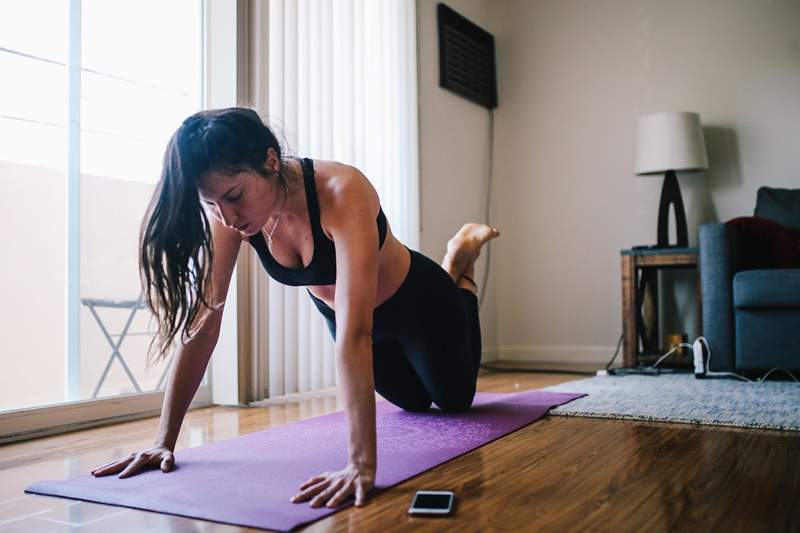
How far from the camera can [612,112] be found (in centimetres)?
445

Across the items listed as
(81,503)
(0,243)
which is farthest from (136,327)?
(81,503)

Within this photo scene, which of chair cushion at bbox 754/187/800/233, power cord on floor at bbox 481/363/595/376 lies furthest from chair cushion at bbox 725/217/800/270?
power cord on floor at bbox 481/363/595/376

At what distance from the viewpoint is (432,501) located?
124 centimetres

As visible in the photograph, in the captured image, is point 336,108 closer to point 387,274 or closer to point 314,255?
point 387,274

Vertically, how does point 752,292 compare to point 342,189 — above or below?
below

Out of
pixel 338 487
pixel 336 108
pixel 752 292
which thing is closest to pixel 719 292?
pixel 752 292

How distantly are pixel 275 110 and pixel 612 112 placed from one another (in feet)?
7.86

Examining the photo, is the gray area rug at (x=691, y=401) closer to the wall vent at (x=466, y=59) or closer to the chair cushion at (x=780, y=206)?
the chair cushion at (x=780, y=206)

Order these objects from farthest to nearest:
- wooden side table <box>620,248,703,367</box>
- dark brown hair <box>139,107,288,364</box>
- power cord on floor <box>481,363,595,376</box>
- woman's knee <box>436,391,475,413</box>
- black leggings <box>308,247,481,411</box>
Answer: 1. power cord on floor <box>481,363,595,376</box>
2. wooden side table <box>620,248,703,367</box>
3. woman's knee <box>436,391,475,413</box>
4. black leggings <box>308,247,481,411</box>
5. dark brown hair <box>139,107,288,364</box>

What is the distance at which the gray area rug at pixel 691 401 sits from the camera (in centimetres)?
206

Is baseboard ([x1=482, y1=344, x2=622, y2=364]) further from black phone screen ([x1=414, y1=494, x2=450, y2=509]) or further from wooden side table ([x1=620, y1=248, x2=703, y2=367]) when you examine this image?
black phone screen ([x1=414, y1=494, x2=450, y2=509])

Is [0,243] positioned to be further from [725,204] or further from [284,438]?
[725,204]

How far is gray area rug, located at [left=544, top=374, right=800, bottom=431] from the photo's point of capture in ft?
6.77

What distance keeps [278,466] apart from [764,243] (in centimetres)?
271
